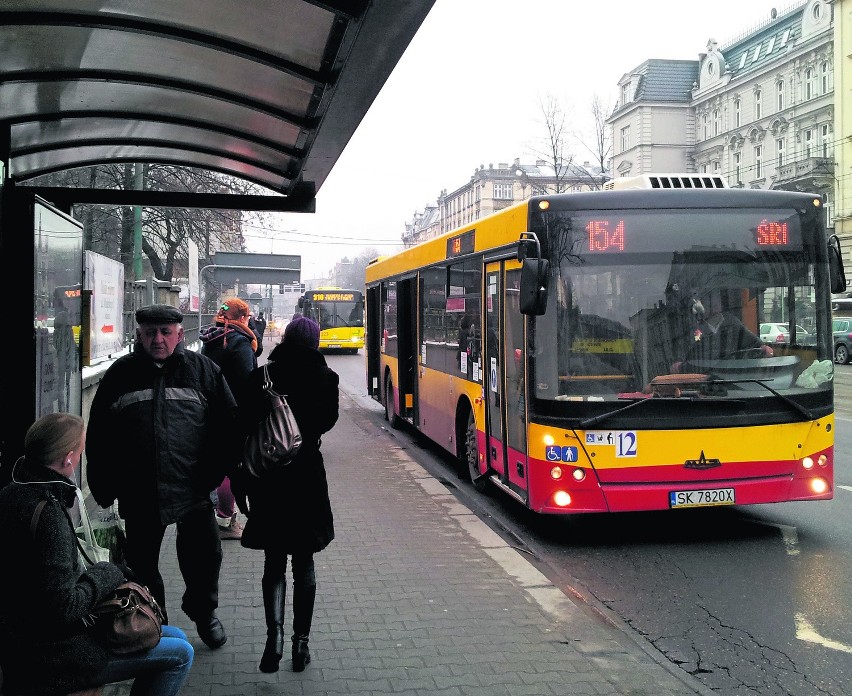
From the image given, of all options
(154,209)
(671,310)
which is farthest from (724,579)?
(154,209)

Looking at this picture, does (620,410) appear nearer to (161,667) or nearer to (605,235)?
(605,235)

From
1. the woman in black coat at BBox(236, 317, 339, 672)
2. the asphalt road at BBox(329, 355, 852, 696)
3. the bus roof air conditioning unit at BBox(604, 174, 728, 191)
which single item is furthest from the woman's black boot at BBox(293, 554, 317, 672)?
the bus roof air conditioning unit at BBox(604, 174, 728, 191)

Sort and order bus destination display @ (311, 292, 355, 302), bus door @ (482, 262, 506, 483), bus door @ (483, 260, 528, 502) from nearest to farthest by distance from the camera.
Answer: bus door @ (483, 260, 528, 502)
bus door @ (482, 262, 506, 483)
bus destination display @ (311, 292, 355, 302)

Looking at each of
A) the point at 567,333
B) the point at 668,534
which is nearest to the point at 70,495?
the point at 567,333

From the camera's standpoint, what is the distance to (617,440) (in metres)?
6.96

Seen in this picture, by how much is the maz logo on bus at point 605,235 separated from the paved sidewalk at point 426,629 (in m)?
2.46

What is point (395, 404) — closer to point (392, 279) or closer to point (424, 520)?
point (392, 279)

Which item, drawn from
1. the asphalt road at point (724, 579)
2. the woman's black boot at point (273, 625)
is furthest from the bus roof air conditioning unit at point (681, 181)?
the woman's black boot at point (273, 625)

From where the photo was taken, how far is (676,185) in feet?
25.3

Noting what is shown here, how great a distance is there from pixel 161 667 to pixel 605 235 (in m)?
4.97

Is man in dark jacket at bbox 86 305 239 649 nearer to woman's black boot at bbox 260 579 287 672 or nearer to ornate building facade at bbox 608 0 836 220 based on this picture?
woman's black boot at bbox 260 579 287 672

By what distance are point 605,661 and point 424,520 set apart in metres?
3.59

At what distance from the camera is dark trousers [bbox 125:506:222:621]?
14.6ft

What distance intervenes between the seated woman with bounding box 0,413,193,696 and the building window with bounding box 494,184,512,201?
340ft
